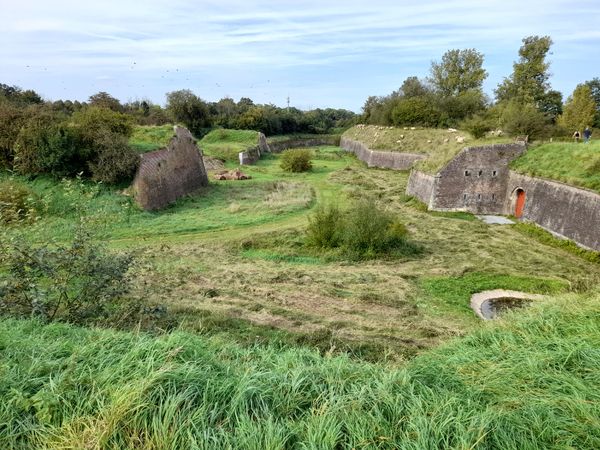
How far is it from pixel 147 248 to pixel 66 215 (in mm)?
5357

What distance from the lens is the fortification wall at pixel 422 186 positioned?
23.4 meters

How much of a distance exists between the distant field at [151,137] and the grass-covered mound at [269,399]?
2068 centimetres

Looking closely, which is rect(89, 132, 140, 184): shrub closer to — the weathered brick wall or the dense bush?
the dense bush

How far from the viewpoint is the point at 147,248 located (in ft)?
51.9

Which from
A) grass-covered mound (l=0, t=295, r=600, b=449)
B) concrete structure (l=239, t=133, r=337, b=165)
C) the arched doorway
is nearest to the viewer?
grass-covered mound (l=0, t=295, r=600, b=449)

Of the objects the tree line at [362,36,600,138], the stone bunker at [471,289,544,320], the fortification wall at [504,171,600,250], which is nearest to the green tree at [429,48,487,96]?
the tree line at [362,36,600,138]

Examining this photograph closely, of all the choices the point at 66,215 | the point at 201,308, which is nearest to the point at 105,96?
the point at 66,215

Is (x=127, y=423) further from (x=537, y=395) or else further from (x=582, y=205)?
(x=582, y=205)

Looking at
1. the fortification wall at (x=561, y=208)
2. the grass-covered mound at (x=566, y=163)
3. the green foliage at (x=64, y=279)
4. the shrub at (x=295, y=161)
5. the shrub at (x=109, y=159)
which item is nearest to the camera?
the green foliage at (x=64, y=279)

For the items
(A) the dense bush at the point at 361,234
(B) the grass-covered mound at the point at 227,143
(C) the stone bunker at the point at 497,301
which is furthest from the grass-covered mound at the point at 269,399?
(B) the grass-covered mound at the point at 227,143

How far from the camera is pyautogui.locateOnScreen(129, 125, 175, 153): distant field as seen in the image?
23.8 metres

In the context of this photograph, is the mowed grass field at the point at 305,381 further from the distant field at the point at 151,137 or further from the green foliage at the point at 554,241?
the distant field at the point at 151,137

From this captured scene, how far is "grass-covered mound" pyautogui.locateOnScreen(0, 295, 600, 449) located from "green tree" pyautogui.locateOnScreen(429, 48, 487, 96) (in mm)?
55783

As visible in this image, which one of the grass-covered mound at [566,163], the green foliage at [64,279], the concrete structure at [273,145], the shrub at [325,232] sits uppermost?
the grass-covered mound at [566,163]
